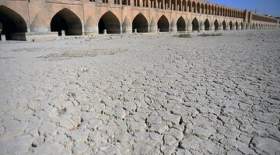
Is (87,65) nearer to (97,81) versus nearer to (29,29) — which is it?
(97,81)

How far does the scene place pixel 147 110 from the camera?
11.0ft

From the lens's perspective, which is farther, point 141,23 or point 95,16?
point 141,23

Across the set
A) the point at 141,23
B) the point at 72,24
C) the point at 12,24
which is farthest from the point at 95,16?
the point at 141,23

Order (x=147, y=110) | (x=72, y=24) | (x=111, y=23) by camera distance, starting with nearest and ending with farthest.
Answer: (x=147, y=110)
(x=72, y=24)
(x=111, y=23)

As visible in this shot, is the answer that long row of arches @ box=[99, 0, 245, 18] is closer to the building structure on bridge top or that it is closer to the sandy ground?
the building structure on bridge top

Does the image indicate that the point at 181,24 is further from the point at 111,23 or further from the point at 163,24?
the point at 111,23

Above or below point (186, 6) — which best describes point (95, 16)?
below

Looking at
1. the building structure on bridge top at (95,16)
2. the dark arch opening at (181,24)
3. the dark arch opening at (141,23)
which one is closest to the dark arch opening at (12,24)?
the building structure on bridge top at (95,16)

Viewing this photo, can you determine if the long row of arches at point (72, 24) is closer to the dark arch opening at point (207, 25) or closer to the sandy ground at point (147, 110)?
the dark arch opening at point (207, 25)

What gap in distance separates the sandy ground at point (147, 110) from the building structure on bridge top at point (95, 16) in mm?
11756

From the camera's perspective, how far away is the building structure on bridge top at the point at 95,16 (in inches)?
605

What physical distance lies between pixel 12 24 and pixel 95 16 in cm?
627

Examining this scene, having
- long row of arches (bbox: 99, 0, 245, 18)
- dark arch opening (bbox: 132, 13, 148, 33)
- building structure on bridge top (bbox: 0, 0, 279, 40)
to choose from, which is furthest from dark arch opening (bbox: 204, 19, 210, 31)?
dark arch opening (bbox: 132, 13, 148, 33)

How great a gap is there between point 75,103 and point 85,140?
999mm
